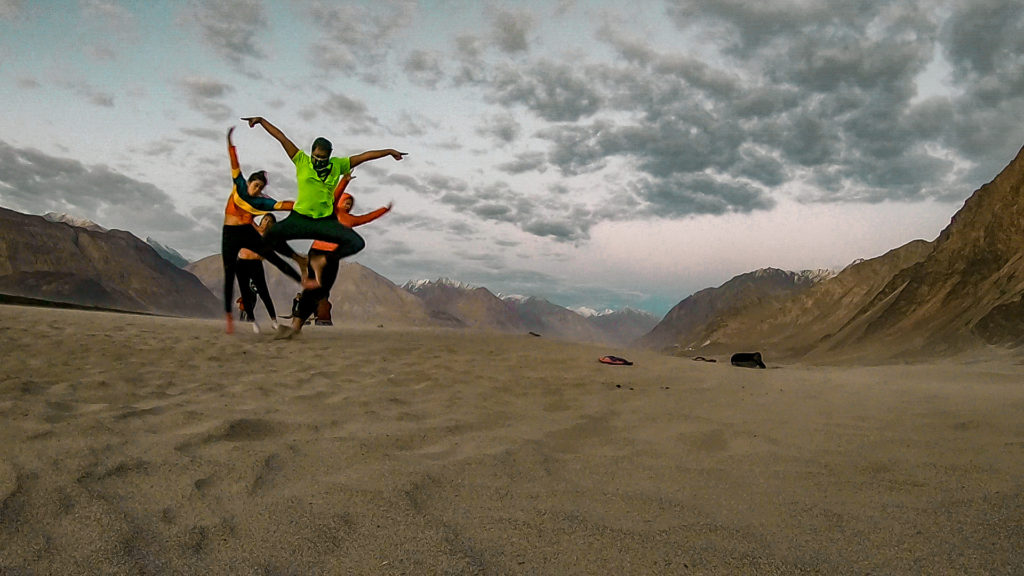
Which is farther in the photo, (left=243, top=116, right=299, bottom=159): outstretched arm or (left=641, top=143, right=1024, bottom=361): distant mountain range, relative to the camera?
(left=641, top=143, right=1024, bottom=361): distant mountain range

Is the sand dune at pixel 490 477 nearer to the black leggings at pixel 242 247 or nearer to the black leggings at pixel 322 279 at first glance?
the black leggings at pixel 322 279

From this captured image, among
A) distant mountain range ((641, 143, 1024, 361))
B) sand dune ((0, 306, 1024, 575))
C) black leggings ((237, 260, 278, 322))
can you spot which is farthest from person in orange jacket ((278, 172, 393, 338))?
distant mountain range ((641, 143, 1024, 361))

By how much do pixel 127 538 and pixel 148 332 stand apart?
8.58 m

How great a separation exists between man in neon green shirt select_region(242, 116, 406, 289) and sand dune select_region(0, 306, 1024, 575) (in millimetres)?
2529

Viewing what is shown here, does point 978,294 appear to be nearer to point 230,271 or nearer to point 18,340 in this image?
point 230,271

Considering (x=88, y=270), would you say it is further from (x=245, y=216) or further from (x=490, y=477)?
(x=490, y=477)

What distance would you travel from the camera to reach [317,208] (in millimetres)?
8031

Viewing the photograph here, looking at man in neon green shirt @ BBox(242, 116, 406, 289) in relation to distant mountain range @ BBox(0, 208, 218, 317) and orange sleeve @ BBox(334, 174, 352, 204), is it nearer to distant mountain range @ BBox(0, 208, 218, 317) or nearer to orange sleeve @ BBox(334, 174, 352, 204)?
orange sleeve @ BBox(334, 174, 352, 204)

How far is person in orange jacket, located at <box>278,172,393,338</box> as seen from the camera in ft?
27.0

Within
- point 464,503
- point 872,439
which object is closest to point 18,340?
point 464,503

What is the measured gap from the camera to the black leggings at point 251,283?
9859mm

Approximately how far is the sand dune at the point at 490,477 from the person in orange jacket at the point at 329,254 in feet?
8.19

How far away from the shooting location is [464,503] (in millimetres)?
2781

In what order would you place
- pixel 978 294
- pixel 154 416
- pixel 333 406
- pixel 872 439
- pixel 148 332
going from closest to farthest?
pixel 872 439, pixel 154 416, pixel 333 406, pixel 148 332, pixel 978 294
